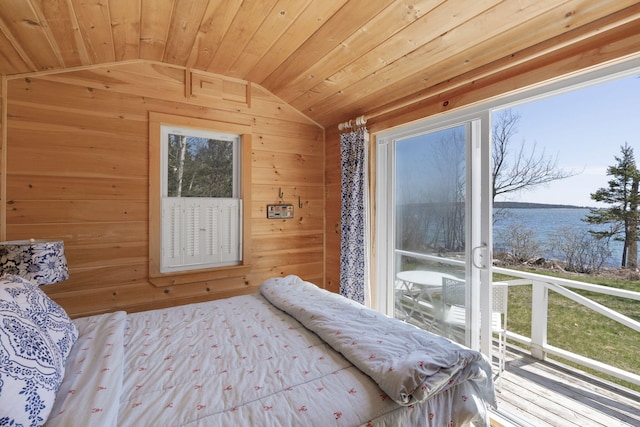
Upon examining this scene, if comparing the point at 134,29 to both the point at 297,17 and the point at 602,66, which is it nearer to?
the point at 297,17

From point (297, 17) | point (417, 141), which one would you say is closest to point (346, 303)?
point (417, 141)

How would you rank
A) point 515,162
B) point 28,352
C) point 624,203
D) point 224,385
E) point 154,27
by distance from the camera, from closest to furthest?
point 28,352 < point 224,385 < point 154,27 < point 624,203 < point 515,162

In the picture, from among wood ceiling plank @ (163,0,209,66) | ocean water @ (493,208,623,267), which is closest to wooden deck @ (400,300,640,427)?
ocean water @ (493,208,623,267)

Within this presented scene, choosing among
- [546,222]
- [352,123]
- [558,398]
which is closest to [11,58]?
[352,123]

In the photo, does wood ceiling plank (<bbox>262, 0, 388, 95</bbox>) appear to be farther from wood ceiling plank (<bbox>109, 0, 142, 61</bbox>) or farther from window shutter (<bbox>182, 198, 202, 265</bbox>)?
window shutter (<bbox>182, 198, 202, 265</bbox>)

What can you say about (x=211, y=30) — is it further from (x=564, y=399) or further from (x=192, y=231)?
(x=564, y=399)

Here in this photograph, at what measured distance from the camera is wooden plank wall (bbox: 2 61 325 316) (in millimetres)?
2137

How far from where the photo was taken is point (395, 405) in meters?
1.12

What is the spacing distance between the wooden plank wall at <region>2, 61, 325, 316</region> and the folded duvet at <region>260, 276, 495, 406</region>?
1.55 m

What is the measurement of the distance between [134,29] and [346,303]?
230 cm

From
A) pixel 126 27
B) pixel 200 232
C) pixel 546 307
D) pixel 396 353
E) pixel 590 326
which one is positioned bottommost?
pixel 590 326

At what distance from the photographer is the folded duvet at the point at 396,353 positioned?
112cm

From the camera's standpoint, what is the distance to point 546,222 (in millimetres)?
2867

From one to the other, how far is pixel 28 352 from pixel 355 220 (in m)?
2.37
